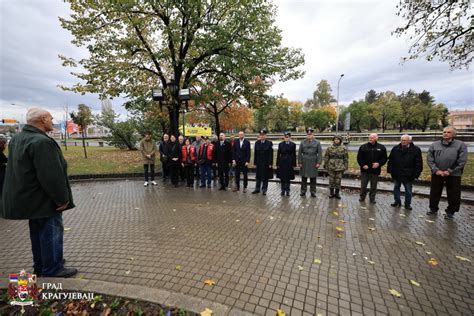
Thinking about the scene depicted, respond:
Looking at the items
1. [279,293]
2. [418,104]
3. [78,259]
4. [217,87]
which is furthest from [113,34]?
[418,104]

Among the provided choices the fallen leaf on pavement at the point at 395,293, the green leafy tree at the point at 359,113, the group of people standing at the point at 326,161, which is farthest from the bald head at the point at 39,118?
the green leafy tree at the point at 359,113

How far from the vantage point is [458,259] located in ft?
11.9

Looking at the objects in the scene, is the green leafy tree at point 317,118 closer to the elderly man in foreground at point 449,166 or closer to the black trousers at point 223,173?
the black trousers at point 223,173

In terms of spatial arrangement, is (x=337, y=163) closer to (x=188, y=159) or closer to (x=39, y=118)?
(x=188, y=159)

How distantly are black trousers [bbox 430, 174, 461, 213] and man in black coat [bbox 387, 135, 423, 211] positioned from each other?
45 centimetres

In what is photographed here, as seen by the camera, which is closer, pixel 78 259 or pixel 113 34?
pixel 78 259

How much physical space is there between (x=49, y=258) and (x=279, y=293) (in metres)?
3.04

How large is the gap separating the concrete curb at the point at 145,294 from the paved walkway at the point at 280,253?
0.63 feet

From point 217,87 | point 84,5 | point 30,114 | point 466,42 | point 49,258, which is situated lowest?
point 49,258

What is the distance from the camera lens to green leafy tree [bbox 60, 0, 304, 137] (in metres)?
10.2

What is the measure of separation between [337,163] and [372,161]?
3.08ft

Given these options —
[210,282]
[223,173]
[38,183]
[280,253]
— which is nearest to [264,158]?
[223,173]

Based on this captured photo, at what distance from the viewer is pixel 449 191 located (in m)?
5.41

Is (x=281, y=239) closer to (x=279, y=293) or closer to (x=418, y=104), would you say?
(x=279, y=293)
